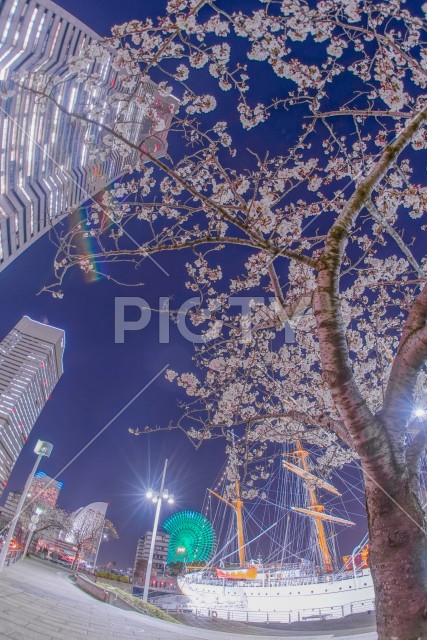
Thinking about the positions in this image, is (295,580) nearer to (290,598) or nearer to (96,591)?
(290,598)

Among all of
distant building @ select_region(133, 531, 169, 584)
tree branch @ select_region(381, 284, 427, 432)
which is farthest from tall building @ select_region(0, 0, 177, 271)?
distant building @ select_region(133, 531, 169, 584)

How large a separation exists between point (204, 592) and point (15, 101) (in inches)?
2629

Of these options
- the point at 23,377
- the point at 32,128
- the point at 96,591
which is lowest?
the point at 96,591

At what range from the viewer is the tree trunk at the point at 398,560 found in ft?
8.76

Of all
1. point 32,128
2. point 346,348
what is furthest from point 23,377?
point 346,348

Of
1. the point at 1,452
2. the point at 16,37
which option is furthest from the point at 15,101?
the point at 1,452

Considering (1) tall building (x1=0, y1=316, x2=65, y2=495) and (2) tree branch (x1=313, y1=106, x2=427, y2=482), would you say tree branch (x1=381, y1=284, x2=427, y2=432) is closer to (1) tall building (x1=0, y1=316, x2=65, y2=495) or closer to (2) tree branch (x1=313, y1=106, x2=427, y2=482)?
(2) tree branch (x1=313, y1=106, x2=427, y2=482)

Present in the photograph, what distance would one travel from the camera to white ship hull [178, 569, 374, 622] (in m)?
22.3

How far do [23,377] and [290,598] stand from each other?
384 ft

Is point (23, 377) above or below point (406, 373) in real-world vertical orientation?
above

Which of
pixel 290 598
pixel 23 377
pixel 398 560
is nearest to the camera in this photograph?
pixel 398 560

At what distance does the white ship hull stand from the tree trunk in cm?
2109

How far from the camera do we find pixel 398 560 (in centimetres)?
288

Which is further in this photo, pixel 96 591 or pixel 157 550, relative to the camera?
pixel 157 550
